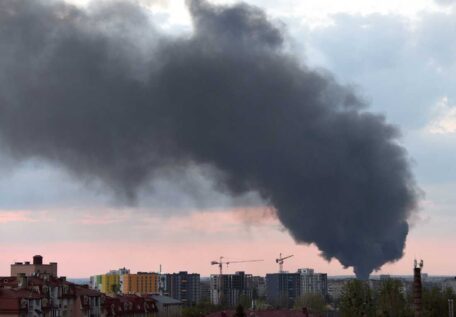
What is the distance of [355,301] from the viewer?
373 feet

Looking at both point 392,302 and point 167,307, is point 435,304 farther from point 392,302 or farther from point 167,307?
point 167,307

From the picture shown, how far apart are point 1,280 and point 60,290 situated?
9.52 metres

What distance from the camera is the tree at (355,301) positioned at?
112312mm

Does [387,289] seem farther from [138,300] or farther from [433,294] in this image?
[138,300]

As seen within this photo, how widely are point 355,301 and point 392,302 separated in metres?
5.67

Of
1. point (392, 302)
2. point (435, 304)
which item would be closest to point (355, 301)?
point (392, 302)

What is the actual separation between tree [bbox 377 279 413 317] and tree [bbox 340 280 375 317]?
1.40m

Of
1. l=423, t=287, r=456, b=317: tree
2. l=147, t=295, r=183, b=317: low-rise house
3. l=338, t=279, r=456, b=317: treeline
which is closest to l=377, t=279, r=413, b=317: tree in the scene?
l=338, t=279, r=456, b=317: treeline

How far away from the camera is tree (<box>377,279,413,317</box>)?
10869cm

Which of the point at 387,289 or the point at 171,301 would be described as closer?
the point at 387,289

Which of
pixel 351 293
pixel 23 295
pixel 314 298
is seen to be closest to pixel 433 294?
pixel 351 293

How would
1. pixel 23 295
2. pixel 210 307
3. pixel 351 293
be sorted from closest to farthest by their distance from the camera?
pixel 23 295 → pixel 351 293 → pixel 210 307

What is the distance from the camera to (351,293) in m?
114

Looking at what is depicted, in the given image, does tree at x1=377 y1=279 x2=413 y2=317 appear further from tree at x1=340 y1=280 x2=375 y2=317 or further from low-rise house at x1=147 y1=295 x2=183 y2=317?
low-rise house at x1=147 y1=295 x2=183 y2=317
